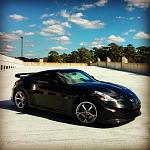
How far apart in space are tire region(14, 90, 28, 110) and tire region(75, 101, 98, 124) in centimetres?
174

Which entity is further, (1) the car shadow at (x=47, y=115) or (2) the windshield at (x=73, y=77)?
(2) the windshield at (x=73, y=77)

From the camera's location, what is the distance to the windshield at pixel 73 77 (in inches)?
264

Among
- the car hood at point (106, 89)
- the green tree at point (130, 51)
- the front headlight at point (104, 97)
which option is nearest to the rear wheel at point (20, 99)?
the car hood at point (106, 89)

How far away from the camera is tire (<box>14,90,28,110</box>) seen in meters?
7.41

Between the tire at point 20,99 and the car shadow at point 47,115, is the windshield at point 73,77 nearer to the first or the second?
the car shadow at point 47,115

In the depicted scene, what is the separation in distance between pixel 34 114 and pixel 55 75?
3.37 ft

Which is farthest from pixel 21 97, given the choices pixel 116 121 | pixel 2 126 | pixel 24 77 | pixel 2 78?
pixel 2 78

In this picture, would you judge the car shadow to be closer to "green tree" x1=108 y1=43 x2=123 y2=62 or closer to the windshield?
the windshield

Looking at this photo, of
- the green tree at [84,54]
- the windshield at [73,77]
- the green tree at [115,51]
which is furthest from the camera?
the green tree at [115,51]

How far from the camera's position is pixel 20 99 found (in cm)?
754

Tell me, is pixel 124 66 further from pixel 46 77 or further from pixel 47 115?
pixel 47 115

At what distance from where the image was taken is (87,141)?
4.82 m

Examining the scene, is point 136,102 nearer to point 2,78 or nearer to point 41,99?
point 41,99

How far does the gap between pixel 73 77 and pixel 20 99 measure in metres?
1.56
